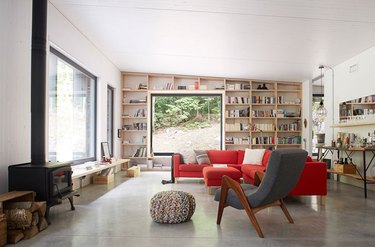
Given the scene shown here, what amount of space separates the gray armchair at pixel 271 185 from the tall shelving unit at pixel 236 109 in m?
5.79

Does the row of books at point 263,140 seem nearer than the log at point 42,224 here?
No

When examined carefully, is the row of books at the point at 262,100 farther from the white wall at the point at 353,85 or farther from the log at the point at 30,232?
the log at the point at 30,232

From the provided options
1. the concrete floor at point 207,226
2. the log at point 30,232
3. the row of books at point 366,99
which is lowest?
the concrete floor at point 207,226

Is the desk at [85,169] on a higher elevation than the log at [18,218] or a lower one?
higher

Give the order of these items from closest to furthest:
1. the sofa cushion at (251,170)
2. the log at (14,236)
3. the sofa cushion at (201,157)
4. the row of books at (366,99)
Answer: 1. the log at (14,236)
2. the sofa cushion at (251,170)
3. the row of books at (366,99)
4. the sofa cushion at (201,157)

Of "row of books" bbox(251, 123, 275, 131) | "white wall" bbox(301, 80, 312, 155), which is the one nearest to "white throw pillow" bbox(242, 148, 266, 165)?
"row of books" bbox(251, 123, 275, 131)

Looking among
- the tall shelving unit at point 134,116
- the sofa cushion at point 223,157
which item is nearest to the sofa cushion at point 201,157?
the sofa cushion at point 223,157

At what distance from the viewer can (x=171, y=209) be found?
3389 mm

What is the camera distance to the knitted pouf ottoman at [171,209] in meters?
3.39

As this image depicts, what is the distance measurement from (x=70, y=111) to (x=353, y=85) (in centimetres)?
598

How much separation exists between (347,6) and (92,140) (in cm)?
570

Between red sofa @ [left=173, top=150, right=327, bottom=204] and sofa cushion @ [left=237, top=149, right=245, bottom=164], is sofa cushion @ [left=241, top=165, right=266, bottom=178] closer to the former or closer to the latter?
red sofa @ [left=173, top=150, right=327, bottom=204]

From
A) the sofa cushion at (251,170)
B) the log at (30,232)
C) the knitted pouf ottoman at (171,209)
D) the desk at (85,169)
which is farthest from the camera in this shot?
the sofa cushion at (251,170)

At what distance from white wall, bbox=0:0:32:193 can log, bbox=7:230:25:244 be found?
0.81m
